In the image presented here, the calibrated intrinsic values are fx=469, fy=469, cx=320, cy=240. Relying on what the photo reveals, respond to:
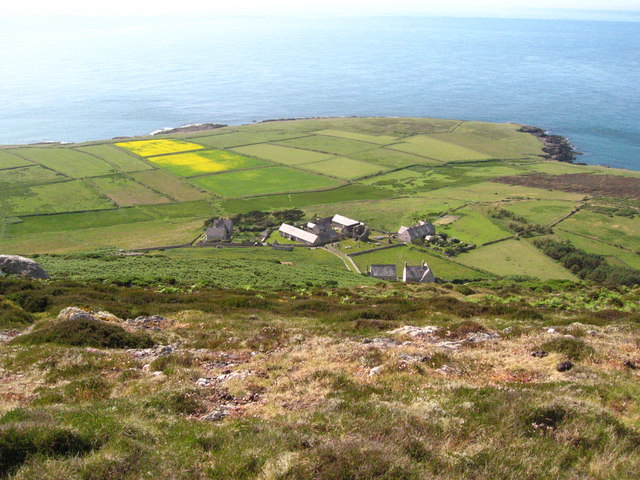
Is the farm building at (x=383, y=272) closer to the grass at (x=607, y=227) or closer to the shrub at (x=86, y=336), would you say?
the grass at (x=607, y=227)

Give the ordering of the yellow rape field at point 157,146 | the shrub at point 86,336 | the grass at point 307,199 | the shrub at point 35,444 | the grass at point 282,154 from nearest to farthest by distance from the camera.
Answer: the shrub at point 35,444
the shrub at point 86,336
the grass at point 307,199
the grass at point 282,154
the yellow rape field at point 157,146

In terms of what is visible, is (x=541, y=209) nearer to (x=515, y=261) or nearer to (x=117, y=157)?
(x=515, y=261)

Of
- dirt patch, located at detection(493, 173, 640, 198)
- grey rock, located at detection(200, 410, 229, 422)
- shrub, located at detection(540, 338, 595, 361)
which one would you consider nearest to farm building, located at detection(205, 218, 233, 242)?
shrub, located at detection(540, 338, 595, 361)

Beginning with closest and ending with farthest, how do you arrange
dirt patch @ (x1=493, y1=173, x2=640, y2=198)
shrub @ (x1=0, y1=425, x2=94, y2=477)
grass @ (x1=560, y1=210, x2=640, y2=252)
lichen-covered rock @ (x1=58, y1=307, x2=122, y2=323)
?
1. shrub @ (x1=0, y1=425, x2=94, y2=477)
2. lichen-covered rock @ (x1=58, y1=307, x2=122, y2=323)
3. grass @ (x1=560, y1=210, x2=640, y2=252)
4. dirt patch @ (x1=493, y1=173, x2=640, y2=198)

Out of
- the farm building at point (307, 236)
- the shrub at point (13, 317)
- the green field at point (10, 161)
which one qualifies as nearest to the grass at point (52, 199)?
the green field at point (10, 161)

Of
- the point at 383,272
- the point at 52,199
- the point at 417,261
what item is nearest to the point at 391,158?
the point at 417,261

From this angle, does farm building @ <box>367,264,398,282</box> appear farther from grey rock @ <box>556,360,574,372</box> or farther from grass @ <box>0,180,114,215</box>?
grass @ <box>0,180,114,215</box>

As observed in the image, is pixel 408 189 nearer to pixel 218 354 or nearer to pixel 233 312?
pixel 233 312
